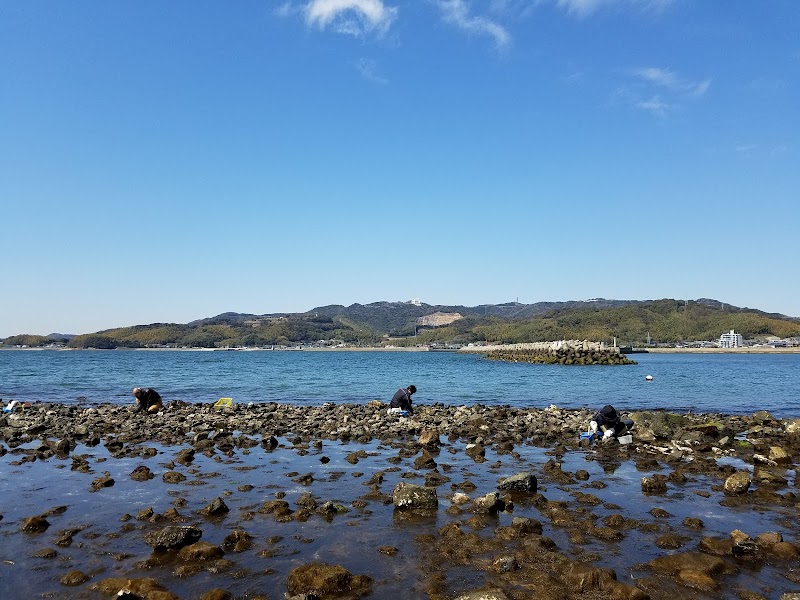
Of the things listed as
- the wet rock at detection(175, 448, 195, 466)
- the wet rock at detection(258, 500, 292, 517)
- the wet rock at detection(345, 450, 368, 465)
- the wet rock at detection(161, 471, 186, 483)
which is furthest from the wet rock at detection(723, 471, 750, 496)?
the wet rock at detection(175, 448, 195, 466)

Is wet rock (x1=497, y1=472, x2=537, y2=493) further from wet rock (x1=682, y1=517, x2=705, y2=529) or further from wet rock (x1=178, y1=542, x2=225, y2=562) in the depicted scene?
wet rock (x1=178, y1=542, x2=225, y2=562)

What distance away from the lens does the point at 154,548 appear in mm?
8828

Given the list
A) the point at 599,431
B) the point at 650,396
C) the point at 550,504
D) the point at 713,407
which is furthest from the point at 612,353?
the point at 550,504

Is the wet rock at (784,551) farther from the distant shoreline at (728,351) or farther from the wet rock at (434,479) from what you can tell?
the distant shoreline at (728,351)

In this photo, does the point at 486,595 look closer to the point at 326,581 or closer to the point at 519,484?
the point at 326,581

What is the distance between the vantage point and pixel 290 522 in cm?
1029

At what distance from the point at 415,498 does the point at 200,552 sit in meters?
4.32

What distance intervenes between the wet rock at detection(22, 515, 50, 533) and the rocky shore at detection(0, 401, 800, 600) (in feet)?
0.10

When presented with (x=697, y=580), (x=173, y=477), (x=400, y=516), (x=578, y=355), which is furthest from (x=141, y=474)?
(x=578, y=355)

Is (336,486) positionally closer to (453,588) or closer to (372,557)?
(372,557)

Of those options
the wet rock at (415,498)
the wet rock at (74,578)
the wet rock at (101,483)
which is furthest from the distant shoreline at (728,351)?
the wet rock at (74,578)

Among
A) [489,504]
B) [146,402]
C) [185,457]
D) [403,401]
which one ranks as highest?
[403,401]

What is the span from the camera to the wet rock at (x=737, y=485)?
482 inches

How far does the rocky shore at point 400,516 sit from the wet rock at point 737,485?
0.05 m
